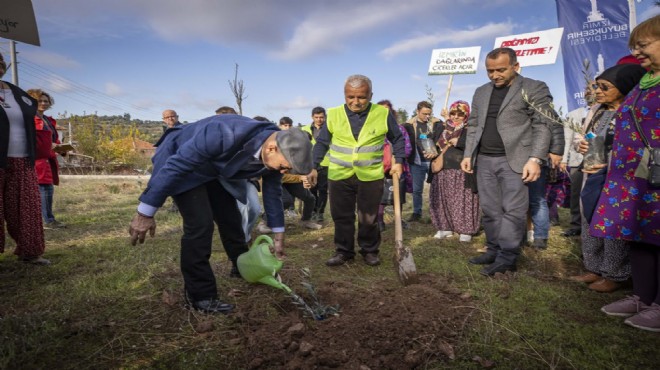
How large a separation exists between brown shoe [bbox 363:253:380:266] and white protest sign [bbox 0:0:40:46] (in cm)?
410

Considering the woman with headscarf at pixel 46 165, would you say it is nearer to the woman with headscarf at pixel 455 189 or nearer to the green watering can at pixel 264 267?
the green watering can at pixel 264 267

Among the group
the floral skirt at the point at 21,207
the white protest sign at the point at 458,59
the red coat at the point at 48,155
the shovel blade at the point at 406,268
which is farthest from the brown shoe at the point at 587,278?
the red coat at the point at 48,155

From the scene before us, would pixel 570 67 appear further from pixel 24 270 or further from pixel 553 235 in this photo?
pixel 24 270

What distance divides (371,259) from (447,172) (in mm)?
1925

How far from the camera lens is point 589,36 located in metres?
7.73

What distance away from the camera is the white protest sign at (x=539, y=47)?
7160 mm

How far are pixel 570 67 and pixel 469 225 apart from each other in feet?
18.2

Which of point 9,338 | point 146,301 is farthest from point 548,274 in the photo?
Answer: point 9,338

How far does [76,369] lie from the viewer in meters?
1.91

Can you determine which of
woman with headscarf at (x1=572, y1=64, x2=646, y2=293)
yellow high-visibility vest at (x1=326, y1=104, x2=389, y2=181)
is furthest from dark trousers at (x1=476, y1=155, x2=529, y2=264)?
yellow high-visibility vest at (x1=326, y1=104, x2=389, y2=181)

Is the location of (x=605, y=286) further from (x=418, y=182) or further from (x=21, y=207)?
(x=21, y=207)

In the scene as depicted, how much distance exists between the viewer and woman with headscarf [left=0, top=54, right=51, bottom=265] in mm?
3395

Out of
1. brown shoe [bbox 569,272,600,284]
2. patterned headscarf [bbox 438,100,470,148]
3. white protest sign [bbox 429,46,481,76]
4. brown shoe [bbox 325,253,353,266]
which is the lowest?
brown shoe [bbox 569,272,600,284]

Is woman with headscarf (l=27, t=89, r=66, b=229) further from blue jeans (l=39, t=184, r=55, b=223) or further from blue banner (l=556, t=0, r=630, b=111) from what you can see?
blue banner (l=556, t=0, r=630, b=111)
